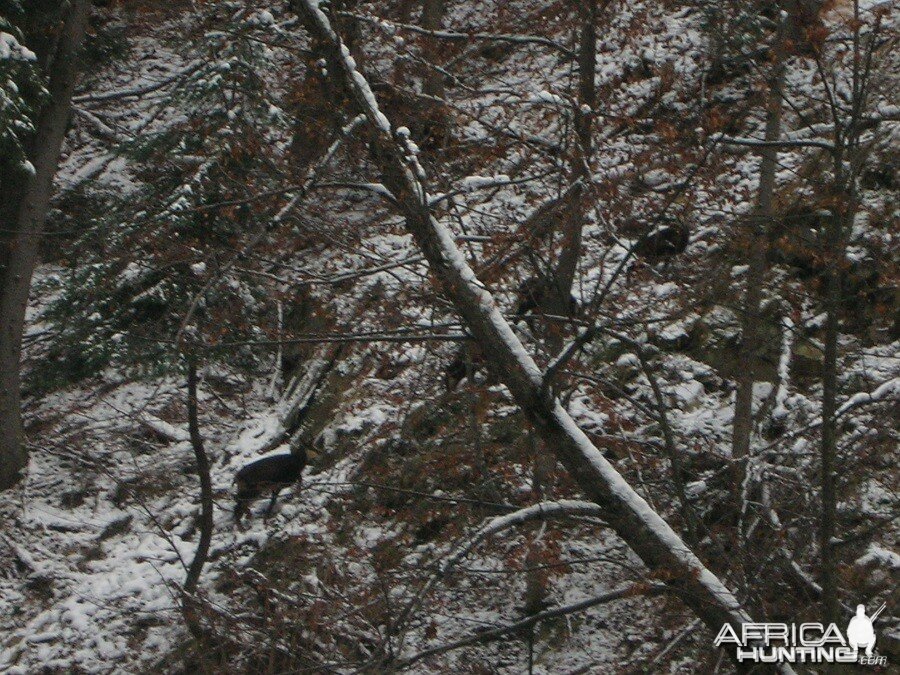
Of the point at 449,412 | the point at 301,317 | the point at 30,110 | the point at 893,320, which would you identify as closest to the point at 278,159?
the point at 301,317

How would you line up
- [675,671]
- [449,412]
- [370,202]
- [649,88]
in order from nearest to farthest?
[675,671] → [449,412] → [649,88] → [370,202]

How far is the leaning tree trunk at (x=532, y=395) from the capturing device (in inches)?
216

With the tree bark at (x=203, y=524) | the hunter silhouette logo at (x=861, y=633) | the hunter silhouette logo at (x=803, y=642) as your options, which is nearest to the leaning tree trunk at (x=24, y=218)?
the tree bark at (x=203, y=524)

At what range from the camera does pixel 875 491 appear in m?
7.75

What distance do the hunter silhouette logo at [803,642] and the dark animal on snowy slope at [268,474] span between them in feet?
19.8

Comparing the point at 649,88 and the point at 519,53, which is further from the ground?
the point at 519,53

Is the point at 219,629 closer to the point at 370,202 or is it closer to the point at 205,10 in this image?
the point at 370,202

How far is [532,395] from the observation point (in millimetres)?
5914

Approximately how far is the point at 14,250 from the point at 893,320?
10.2 metres

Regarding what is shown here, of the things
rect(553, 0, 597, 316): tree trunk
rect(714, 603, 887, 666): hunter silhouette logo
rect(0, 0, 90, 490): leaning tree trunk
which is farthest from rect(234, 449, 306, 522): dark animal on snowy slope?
rect(714, 603, 887, 666): hunter silhouette logo

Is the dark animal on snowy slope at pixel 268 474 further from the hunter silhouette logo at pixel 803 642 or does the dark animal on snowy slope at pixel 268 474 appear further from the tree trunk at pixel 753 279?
the hunter silhouette logo at pixel 803 642

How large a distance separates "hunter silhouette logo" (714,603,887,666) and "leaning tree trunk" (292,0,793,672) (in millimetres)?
91

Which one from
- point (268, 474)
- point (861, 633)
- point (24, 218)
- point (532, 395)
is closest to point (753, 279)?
point (532, 395)

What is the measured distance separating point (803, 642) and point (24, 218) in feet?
33.0
